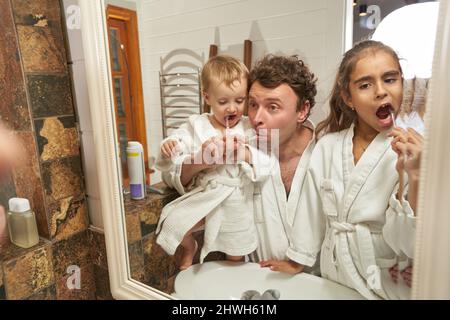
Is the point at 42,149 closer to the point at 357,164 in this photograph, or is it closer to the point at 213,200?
the point at 213,200

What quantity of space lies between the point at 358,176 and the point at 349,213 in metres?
0.09

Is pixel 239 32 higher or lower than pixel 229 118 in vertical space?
higher

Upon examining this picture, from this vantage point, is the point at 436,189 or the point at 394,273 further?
the point at 394,273

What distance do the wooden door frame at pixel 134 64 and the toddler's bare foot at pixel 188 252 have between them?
328 millimetres

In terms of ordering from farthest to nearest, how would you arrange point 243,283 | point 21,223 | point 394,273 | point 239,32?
1. point 21,223
2. point 243,283
3. point 239,32
4. point 394,273

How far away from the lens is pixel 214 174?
98 centimetres

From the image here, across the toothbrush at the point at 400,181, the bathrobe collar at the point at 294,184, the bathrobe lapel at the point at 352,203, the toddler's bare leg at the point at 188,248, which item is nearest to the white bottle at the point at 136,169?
the toddler's bare leg at the point at 188,248

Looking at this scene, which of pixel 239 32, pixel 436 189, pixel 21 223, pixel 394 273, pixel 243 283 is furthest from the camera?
pixel 21 223

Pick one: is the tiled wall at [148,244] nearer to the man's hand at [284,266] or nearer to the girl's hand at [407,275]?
the man's hand at [284,266]

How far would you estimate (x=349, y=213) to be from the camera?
0.80 m

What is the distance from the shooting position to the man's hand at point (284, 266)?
0.91m

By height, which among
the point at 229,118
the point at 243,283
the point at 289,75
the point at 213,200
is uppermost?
the point at 289,75

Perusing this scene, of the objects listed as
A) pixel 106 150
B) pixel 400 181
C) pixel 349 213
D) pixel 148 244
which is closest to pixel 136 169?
pixel 106 150
